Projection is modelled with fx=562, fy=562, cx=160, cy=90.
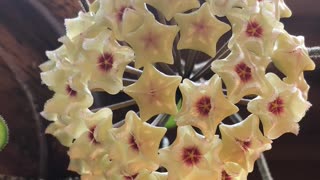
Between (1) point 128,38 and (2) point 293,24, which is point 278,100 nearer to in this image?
(1) point 128,38

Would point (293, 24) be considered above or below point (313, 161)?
above

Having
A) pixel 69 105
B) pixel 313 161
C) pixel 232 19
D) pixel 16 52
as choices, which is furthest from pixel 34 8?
pixel 313 161

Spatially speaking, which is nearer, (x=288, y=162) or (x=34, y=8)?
(x=34, y=8)

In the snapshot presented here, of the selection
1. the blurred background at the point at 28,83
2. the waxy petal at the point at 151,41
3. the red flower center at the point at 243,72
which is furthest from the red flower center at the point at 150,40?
the blurred background at the point at 28,83

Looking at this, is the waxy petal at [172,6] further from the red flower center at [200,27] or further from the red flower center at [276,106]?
the red flower center at [276,106]

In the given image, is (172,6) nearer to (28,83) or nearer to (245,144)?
(245,144)

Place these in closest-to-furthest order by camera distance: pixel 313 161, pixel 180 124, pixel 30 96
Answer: pixel 180 124 → pixel 30 96 → pixel 313 161

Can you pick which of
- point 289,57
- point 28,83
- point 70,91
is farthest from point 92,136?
point 28,83
